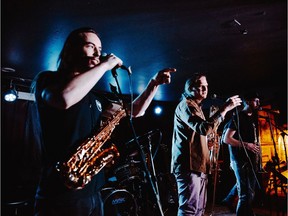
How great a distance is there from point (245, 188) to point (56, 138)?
11.6 ft

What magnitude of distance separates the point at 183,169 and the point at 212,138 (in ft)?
4.52

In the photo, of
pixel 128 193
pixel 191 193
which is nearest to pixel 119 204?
pixel 128 193

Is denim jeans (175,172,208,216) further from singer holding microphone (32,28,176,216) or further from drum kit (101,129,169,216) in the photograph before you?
drum kit (101,129,169,216)

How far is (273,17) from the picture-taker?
4.45 meters

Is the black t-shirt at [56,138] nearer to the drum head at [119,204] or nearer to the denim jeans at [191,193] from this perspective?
the denim jeans at [191,193]

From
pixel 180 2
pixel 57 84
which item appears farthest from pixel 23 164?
pixel 57 84

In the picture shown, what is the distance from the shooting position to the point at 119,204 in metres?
6.40

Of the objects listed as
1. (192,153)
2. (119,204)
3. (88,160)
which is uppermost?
(88,160)

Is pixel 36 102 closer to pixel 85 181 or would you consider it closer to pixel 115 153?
pixel 85 181

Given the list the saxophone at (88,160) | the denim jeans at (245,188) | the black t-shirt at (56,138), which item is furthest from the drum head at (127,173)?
the black t-shirt at (56,138)

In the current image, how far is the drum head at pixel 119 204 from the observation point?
19.9 ft

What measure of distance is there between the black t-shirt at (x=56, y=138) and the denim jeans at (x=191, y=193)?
1.55 m

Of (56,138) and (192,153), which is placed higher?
(56,138)

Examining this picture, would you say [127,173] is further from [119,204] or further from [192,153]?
[192,153]
